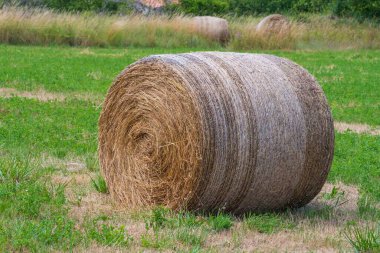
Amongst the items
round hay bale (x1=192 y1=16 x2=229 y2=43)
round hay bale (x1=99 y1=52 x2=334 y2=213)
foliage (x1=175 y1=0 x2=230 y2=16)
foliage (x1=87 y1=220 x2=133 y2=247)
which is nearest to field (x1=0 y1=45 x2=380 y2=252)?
foliage (x1=87 y1=220 x2=133 y2=247)

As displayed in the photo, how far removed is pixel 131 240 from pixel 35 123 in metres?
6.17

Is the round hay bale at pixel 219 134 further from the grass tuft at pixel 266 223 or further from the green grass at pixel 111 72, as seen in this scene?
the green grass at pixel 111 72

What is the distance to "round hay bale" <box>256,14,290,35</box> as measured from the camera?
34.7 m

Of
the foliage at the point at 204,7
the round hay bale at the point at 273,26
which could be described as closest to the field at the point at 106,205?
the round hay bale at the point at 273,26

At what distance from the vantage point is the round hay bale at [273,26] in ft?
114

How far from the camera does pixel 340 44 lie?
3678 centimetres

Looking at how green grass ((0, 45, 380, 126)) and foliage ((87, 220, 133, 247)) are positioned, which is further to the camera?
green grass ((0, 45, 380, 126))

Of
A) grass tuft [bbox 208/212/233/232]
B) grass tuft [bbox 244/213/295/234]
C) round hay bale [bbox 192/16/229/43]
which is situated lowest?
round hay bale [bbox 192/16/229/43]

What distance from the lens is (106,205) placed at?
7898 mm

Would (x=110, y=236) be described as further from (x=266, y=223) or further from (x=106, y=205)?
(x=106, y=205)

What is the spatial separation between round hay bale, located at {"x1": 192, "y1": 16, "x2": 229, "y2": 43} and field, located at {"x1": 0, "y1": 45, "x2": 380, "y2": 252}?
1969cm

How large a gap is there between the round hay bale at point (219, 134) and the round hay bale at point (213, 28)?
27059 millimetres

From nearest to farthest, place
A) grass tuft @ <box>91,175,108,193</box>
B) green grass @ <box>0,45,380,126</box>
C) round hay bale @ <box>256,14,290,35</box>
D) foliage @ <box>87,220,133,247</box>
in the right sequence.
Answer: foliage @ <box>87,220,133,247</box>, grass tuft @ <box>91,175,108,193</box>, green grass @ <box>0,45,380,126</box>, round hay bale @ <box>256,14,290,35</box>

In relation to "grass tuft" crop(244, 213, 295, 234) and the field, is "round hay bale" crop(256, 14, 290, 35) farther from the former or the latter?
"grass tuft" crop(244, 213, 295, 234)
